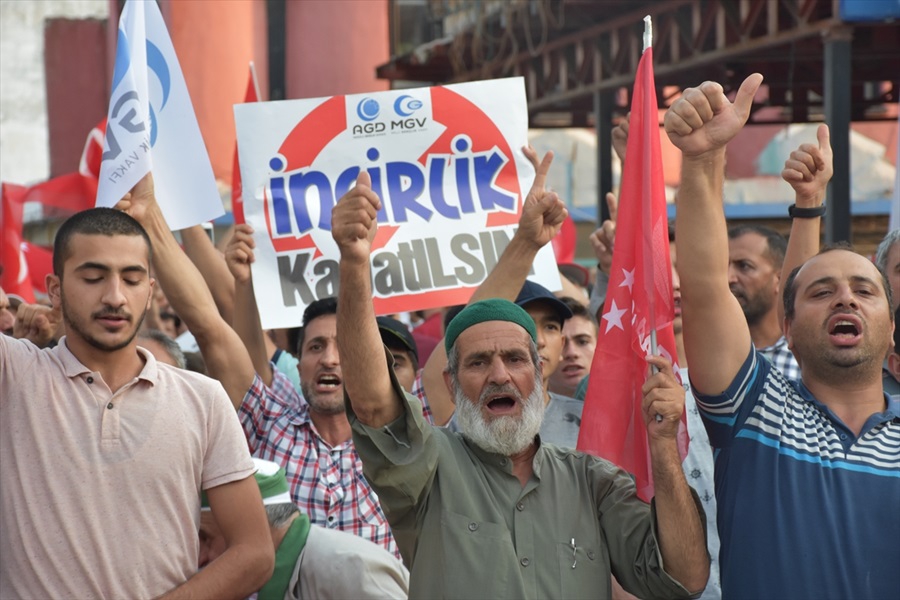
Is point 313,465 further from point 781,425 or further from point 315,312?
point 781,425

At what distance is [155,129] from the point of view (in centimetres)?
575

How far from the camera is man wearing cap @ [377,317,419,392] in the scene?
504cm

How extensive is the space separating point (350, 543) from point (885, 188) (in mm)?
21691

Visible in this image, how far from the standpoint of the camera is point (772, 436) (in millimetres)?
3539

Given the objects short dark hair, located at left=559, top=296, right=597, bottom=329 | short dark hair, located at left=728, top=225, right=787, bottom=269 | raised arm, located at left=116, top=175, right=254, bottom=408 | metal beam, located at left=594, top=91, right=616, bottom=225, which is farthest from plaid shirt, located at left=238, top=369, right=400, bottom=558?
metal beam, located at left=594, top=91, right=616, bottom=225

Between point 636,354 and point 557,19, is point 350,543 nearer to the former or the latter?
point 636,354

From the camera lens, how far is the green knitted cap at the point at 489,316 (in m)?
3.72

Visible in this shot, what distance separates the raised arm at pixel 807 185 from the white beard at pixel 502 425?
1.26 m

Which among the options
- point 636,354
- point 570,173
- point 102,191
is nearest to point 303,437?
point 102,191

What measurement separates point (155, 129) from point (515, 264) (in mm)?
1925

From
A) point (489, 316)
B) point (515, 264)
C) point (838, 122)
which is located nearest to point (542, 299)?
point (515, 264)

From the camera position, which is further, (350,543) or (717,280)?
(350,543)

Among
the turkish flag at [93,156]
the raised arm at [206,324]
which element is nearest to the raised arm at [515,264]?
the raised arm at [206,324]

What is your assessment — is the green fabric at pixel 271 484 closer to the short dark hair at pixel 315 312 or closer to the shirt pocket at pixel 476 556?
the shirt pocket at pixel 476 556
